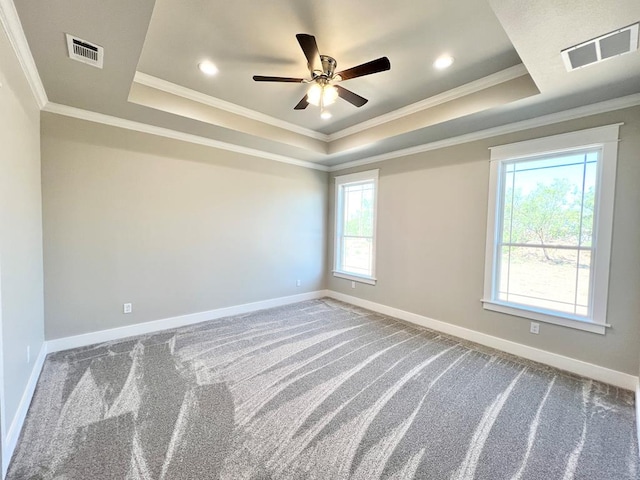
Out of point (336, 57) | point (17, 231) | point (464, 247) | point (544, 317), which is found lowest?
point (544, 317)

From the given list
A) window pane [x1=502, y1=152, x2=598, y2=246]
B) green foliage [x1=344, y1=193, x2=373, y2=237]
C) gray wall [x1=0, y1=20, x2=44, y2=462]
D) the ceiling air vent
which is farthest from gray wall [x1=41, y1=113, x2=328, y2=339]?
the ceiling air vent

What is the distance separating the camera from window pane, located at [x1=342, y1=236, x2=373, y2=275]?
194 inches

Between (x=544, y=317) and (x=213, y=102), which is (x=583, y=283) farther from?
(x=213, y=102)

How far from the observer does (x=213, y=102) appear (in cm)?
336

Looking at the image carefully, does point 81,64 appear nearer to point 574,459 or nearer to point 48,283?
point 48,283

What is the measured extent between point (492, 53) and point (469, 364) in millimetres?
2979

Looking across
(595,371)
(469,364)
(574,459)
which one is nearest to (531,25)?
(574,459)

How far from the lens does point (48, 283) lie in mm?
2910

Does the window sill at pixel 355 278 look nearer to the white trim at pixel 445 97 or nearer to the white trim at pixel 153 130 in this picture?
the white trim at pixel 153 130

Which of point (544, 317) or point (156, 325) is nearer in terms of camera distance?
point (544, 317)

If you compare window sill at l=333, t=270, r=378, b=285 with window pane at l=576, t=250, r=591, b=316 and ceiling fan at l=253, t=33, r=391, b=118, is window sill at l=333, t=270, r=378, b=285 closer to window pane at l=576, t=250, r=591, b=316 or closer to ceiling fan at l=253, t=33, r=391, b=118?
window pane at l=576, t=250, r=591, b=316

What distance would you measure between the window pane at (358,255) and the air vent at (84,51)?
403cm

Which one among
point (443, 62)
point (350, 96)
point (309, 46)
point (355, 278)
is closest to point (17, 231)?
point (309, 46)

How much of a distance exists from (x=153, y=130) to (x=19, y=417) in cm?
303
